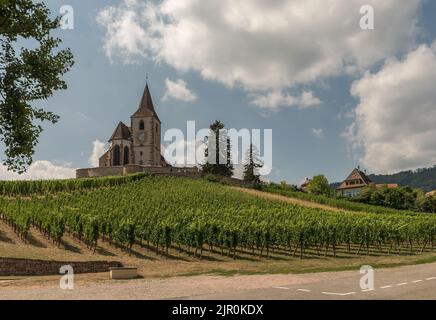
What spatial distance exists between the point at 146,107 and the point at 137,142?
375 inches

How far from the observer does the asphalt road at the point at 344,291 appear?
13.0m

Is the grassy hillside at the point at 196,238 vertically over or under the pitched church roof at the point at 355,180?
under

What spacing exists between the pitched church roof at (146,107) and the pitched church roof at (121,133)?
3.79 meters

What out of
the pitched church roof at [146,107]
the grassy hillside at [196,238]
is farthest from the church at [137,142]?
the grassy hillside at [196,238]

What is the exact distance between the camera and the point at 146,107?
104 metres

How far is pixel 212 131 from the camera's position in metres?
110

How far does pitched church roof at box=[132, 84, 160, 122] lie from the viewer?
4055 inches

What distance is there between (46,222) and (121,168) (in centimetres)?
5008

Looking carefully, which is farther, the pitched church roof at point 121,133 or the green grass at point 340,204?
the pitched church roof at point 121,133

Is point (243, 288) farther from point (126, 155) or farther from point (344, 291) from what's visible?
point (126, 155)

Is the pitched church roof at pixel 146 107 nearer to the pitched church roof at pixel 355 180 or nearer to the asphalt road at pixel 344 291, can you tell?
the pitched church roof at pixel 355 180

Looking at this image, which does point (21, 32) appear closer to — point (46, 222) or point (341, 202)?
point (46, 222)

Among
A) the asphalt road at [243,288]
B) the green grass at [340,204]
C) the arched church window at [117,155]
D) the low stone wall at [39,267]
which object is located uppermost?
the arched church window at [117,155]
